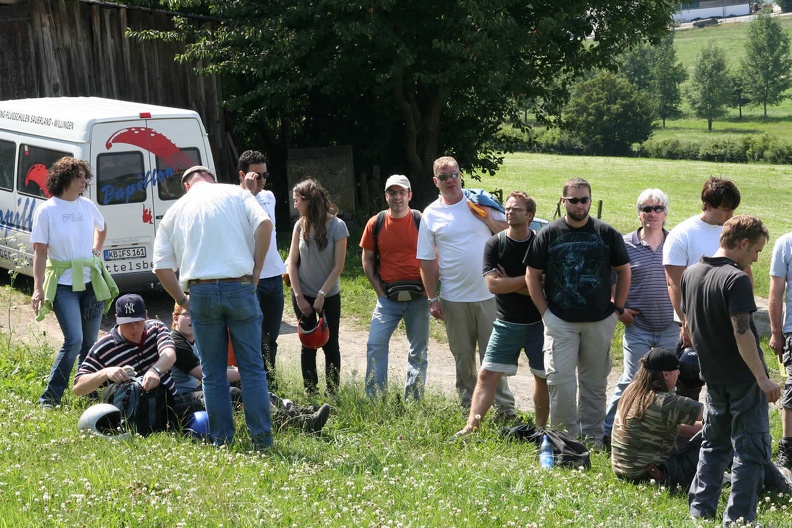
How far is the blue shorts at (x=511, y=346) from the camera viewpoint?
672 centimetres

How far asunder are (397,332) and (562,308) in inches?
200

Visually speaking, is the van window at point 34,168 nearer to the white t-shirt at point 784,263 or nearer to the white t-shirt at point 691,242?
the white t-shirt at point 691,242

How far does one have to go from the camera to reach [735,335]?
513 centimetres

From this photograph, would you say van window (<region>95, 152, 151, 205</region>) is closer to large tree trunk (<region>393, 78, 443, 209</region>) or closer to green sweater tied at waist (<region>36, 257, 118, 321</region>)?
green sweater tied at waist (<region>36, 257, 118, 321</region>)

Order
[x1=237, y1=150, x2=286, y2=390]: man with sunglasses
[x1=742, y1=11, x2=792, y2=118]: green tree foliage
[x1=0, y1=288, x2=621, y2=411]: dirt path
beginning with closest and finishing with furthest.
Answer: [x1=237, y1=150, x2=286, y2=390]: man with sunglasses, [x1=0, y1=288, x2=621, y2=411]: dirt path, [x1=742, y1=11, x2=792, y2=118]: green tree foliage

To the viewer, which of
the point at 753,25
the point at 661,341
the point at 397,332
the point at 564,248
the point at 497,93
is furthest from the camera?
the point at 753,25

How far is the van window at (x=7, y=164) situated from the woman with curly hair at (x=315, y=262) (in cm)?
632

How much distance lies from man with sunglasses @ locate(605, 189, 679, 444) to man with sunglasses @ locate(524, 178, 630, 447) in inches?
16.7

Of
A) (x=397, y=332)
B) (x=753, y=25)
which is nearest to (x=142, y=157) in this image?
(x=397, y=332)

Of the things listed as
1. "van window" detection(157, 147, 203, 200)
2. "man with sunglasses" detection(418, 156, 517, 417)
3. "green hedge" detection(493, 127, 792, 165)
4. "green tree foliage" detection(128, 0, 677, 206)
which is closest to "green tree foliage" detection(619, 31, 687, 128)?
Result: "green hedge" detection(493, 127, 792, 165)

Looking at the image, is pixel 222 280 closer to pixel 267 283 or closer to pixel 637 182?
pixel 267 283

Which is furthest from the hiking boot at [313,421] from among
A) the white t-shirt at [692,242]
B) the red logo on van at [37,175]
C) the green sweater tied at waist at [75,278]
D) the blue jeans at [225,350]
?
the red logo on van at [37,175]

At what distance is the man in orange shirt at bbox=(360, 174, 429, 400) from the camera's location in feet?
24.8

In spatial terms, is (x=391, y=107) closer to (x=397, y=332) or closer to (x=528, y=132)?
(x=528, y=132)
